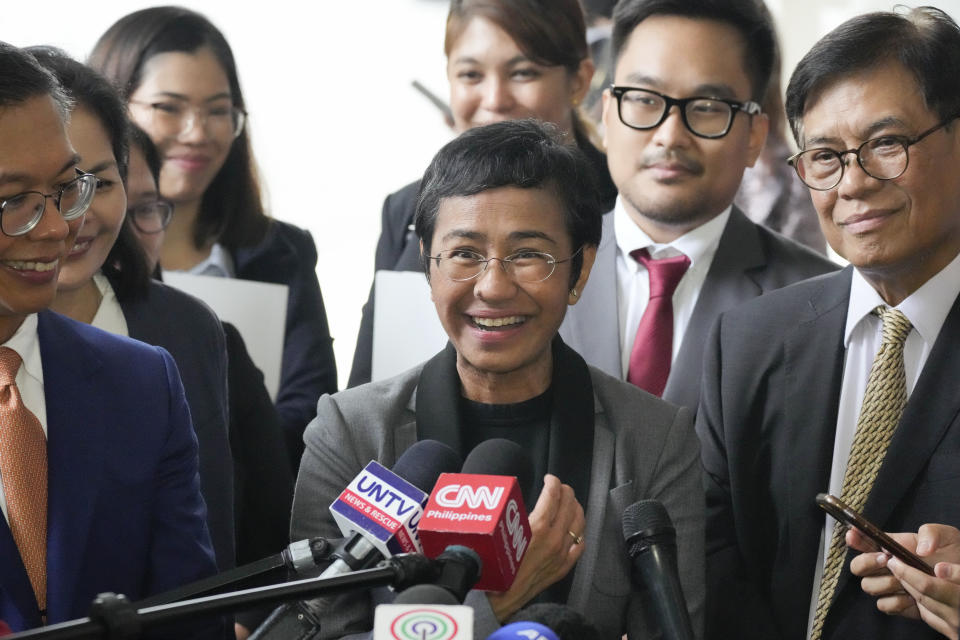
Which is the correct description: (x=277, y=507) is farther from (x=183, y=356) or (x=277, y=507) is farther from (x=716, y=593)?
(x=716, y=593)

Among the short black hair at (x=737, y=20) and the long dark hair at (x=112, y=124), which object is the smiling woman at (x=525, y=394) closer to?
the long dark hair at (x=112, y=124)

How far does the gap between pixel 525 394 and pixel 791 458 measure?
54 centimetres

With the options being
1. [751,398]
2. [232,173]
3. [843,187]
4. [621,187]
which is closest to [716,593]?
[751,398]

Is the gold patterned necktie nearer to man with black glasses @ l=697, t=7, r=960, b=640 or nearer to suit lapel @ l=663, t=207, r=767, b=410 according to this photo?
man with black glasses @ l=697, t=7, r=960, b=640

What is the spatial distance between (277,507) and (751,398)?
113 centimetres

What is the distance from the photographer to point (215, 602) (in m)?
1.33

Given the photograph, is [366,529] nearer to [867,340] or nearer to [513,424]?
[513,424]

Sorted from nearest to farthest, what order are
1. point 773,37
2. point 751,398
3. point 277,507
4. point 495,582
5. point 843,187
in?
point 495,582
point 843,187
point 751,398
point 277,507
point 773,37

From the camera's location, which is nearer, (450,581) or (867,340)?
(450,581)

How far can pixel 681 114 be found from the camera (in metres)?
2.94

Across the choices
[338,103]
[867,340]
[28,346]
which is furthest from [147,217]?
[338,103]

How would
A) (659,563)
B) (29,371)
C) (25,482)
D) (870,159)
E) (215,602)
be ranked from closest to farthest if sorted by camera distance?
1. (215,602)
2. (659,563)
3. (25,482)
4. (29,371)
5. (870,159)

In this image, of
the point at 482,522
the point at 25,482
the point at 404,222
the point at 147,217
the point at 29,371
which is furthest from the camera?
the point at 404,222

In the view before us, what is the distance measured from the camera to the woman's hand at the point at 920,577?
202cm
